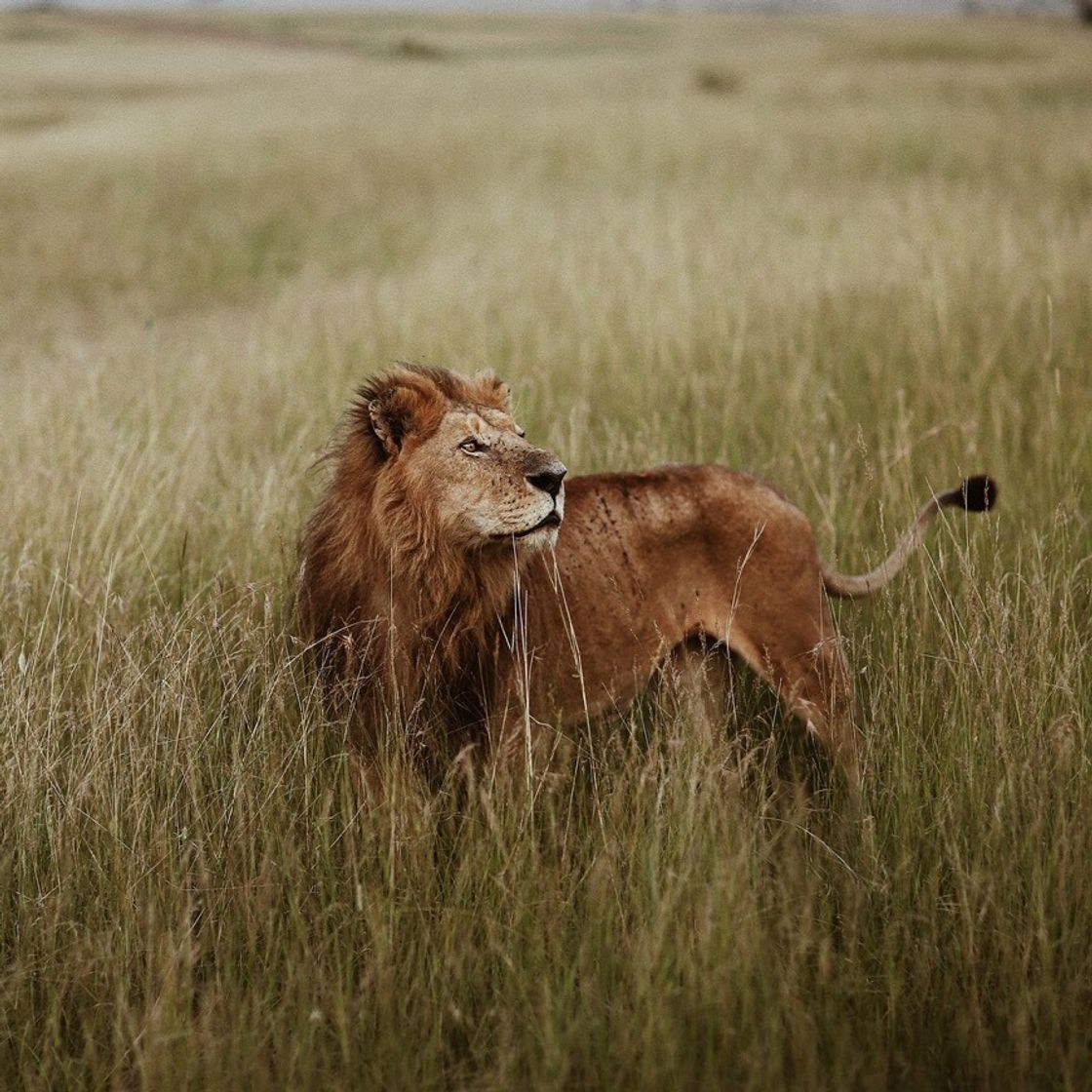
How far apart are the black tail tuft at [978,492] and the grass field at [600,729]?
121 mm

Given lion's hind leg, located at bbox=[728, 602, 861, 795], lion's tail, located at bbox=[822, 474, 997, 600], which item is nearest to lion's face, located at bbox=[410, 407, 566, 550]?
lion's hind leg, located at bbox=[728, 602, 861, 795]

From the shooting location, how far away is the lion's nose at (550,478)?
2.54 meters

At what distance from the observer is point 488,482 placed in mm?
2629

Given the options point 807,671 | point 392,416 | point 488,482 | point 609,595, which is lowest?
point 807,671

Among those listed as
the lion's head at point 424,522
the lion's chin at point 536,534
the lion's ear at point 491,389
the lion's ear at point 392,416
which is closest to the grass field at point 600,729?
the lion's head at point 424,522

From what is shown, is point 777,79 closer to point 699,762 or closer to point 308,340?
point 308,340

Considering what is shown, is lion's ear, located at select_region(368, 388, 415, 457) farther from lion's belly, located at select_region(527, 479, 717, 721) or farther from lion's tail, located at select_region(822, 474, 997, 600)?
lion's tail, located at select_region(822, 474, 997, 600)

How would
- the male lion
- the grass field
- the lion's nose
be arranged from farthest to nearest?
the male lion, the lion's nose, the grass field

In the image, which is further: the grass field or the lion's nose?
the lion's nose

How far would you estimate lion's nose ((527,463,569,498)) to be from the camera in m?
2.54

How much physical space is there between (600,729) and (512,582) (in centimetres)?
40

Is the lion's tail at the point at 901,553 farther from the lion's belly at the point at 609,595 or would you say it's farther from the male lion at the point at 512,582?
the lion's belly at the point at 609,595

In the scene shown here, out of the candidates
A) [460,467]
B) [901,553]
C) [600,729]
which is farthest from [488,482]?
[901,553]

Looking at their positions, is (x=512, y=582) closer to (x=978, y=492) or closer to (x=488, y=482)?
(x=488, y=482)
